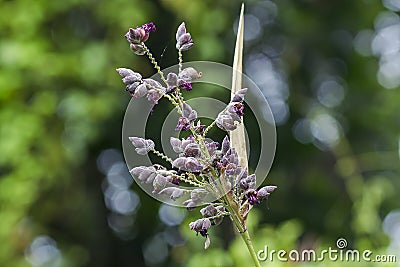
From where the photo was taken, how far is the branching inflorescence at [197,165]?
35 centimetres

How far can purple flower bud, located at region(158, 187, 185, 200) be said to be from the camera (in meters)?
0.36

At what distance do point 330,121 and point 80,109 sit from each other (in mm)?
902

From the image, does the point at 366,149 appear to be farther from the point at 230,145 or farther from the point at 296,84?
the point at 230,145

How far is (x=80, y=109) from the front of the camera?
71.6 inches

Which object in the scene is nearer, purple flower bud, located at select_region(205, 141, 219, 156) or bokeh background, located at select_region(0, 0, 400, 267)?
purple flower bud, located at select_region(205, 141, 219, 156)

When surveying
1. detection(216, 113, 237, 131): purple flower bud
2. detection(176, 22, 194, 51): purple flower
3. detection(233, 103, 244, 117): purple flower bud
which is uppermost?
detection(176, 22, 194, 51): purple flower

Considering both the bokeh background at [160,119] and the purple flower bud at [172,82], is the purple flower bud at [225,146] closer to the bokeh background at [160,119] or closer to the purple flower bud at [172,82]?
the purple flower bud at [172,82]

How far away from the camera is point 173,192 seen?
360 mm

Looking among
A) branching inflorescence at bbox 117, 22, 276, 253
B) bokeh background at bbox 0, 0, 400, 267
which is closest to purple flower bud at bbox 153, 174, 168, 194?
branching inflorescence at bbox 117, 22, 276, 253

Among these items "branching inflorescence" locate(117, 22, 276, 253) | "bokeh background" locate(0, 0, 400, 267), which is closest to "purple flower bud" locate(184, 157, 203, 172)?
"branching inflorescence" locate(117, 22, 276, 253)

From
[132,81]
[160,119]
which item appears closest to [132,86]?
[132,81]

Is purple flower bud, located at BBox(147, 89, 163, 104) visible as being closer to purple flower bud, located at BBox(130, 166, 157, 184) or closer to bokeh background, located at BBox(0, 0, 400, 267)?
purple flower bud, located at BBox(130, 166, 157, 184)

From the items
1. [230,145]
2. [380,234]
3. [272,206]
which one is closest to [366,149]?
[272,206]

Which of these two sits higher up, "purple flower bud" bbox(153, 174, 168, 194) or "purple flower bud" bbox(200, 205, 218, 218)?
"purple flower bud" bbox(153, 174, 168, 194)
